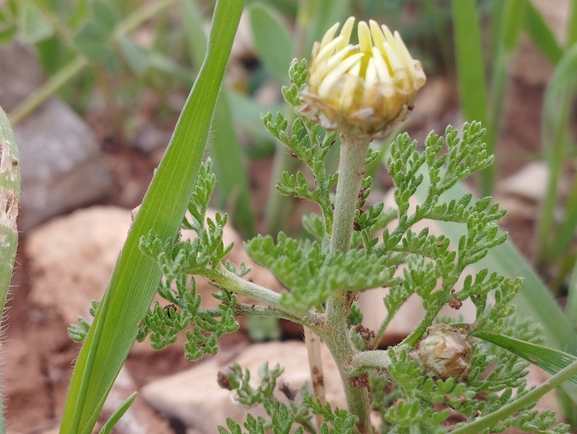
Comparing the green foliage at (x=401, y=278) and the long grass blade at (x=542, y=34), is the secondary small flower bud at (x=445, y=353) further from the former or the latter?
the long grass blade at (x=542, y=34)

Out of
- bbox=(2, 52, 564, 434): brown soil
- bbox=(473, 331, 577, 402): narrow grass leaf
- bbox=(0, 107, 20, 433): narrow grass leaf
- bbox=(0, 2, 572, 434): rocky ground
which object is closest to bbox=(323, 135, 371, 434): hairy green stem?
bbox=(473, 331, 577, 402): narrow grass leaf

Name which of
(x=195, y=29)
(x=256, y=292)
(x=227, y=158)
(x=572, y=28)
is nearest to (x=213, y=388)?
(x=256, y=292)

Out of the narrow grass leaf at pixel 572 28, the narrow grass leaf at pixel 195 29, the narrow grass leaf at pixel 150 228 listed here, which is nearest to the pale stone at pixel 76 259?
the narrow grass leaf at pixel 195 29

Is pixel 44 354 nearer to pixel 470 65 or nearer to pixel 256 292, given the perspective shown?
pixel 256 292

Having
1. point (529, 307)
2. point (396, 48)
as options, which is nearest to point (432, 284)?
point (396, 48)

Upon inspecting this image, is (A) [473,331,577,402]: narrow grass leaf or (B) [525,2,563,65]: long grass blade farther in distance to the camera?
(B) [525,2,563,65]: long grass blade

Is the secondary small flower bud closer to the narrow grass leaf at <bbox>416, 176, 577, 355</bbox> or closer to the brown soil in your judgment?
the narrow grass leaf at <bbox>416, 176, 577, 355</bbox>
